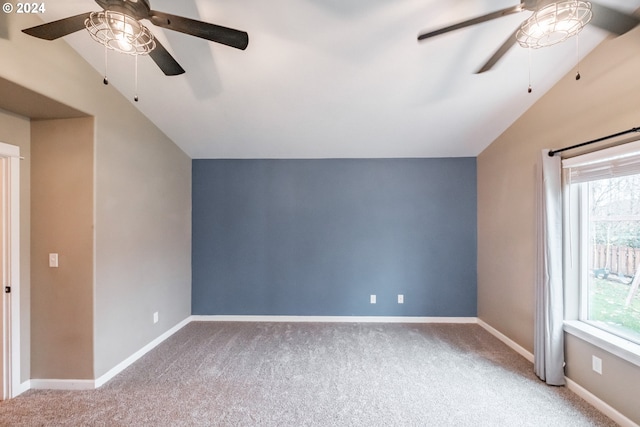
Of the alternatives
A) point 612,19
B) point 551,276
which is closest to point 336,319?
point 551,276

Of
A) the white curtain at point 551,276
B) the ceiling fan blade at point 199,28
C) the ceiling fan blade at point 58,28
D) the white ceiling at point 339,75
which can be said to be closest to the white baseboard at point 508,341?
the white curtain at point 551,276

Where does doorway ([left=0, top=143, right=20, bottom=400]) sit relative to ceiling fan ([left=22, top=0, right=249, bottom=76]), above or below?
below

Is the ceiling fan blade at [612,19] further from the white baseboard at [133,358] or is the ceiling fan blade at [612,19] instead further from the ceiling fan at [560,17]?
the white baseboard at [133,358]

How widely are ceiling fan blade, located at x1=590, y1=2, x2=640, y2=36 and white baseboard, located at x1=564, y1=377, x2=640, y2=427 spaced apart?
2.51m

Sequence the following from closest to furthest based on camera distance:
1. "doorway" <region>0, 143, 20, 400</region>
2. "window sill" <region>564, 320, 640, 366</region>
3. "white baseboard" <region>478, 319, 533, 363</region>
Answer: "window sill" <region>564, 320, 640, 366</region>, "doorway" <region>0, 143, 20, 400</region>, "white baseboard" <region>478, 319, 533, 363</region>

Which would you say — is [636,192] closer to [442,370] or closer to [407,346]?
[442,370]

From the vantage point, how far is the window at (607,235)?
204cm

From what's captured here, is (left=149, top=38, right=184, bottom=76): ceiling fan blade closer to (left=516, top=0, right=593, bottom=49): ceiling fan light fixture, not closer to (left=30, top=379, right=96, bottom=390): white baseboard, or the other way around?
(left=516, top=0, right=593, bottom=49): ceiling fan light fixture

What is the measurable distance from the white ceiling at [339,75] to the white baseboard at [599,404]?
8.41ft

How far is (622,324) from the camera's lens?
2150 mm

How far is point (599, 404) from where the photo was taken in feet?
6.78

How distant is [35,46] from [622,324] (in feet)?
15.7

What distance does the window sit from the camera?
80.4 inches

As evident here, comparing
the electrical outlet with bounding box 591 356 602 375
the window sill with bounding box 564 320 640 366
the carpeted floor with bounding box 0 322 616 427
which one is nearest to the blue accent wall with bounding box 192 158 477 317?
the carpeted floor with bounding box 0 322 616 427
